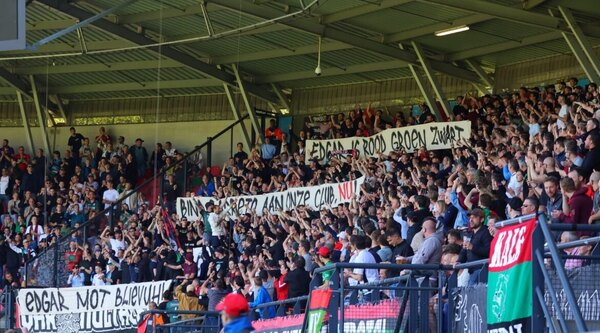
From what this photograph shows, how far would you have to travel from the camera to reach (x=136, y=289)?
22.3 m

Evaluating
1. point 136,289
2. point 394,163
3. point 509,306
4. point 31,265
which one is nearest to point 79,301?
point 136,289

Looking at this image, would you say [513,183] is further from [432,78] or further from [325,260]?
[432,78]

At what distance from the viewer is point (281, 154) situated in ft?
90.6

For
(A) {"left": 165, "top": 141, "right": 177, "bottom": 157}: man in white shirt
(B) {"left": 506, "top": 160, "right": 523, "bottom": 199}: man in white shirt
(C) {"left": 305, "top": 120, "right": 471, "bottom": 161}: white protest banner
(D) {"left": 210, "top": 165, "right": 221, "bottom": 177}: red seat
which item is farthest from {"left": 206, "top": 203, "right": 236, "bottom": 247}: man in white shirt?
(B) {"left": 506, "top": 160, "right": 523, "bottom": 199}: man in white shirt

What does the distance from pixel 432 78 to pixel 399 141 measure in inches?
114

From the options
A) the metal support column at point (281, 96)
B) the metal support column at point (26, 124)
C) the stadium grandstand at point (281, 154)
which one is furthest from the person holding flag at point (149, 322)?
the metal support column at point (26, 124)

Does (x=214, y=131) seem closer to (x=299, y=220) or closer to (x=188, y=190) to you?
(x=188, y=190)

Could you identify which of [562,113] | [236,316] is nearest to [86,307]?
[562,113]

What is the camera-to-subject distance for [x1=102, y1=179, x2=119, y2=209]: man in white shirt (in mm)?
29416

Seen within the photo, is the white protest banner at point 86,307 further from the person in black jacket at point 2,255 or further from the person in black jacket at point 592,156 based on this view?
the person in black jacket at point 592,156

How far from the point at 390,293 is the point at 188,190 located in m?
17.8

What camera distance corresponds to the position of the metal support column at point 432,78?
88.3 feet

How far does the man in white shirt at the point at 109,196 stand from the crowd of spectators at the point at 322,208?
0.03 m

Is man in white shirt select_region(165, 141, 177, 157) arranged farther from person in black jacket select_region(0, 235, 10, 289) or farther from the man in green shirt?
the man in green shirt
